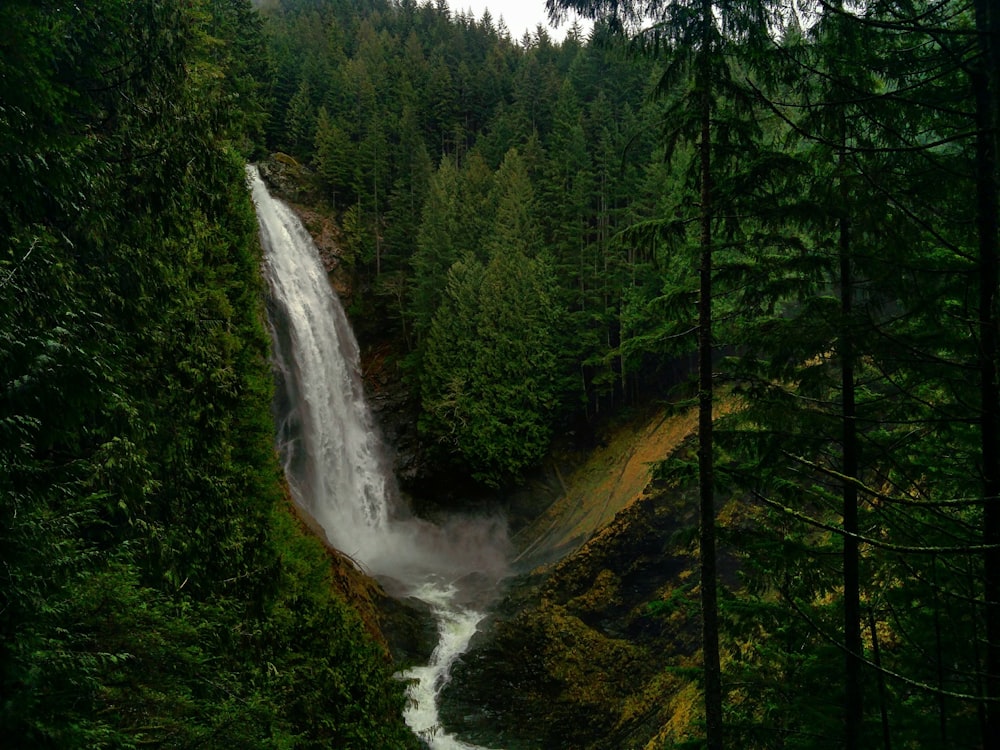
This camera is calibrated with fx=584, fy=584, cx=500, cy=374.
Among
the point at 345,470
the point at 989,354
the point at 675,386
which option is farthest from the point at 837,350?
the point at 345,470

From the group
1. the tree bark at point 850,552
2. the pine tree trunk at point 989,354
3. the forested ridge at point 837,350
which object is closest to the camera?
the pine tree trunk at point 989,354

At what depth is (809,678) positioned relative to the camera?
7418 mm

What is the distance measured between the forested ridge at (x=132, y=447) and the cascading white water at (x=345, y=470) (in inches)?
523

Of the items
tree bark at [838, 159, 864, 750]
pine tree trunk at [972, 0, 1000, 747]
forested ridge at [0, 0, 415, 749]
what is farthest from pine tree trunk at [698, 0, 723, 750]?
forested ridge at [0, 0, 415, 749]

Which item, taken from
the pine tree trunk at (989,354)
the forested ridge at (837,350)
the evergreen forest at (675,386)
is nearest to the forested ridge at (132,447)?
the evergreen forest at (675,386)

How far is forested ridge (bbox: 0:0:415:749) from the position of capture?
12.3 feet

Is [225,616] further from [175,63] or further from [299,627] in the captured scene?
[175,63]

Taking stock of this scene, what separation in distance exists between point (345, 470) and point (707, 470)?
2315 centimetres

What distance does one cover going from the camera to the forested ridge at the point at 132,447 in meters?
3.76

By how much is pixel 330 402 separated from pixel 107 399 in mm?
25232

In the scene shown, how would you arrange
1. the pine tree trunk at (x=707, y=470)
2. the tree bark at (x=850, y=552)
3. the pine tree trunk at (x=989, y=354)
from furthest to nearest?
the pine tree trunk at (x=707, y=470) → the tree bark at (x=850, y=552) → the pine tree trunk at (x=989, y=354)

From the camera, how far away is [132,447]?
5879 millimetres

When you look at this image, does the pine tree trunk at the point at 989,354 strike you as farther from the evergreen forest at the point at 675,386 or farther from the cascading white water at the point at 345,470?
the cascading white water at the point at 345,470

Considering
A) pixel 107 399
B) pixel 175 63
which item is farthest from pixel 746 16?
pixel 107 399
